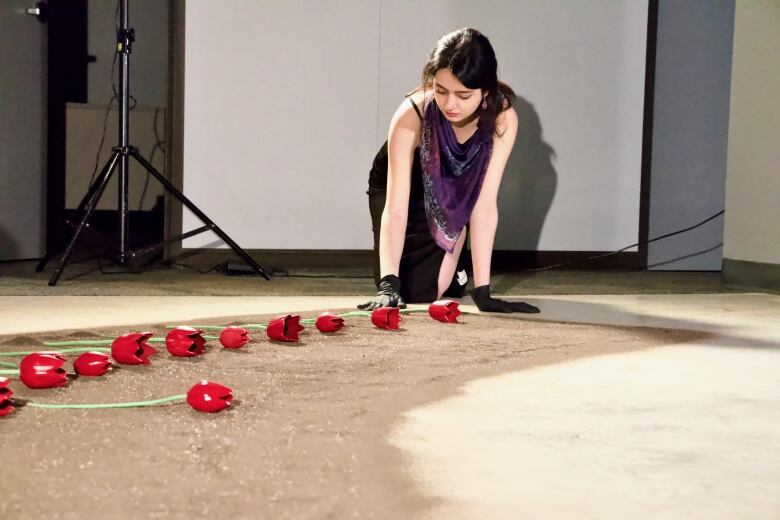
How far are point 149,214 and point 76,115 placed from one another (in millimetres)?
785

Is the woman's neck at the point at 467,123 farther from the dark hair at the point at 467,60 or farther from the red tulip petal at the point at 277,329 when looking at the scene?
the red tulip petal at the point at 277,329

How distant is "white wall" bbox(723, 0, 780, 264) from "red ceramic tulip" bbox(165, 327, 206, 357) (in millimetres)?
2249

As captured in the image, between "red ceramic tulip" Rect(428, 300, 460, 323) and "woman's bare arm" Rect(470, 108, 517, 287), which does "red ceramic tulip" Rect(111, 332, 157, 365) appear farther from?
"woman's bare arm" Rect(470, 108, 517, 287)

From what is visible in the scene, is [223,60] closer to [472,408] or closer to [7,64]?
[7,64]

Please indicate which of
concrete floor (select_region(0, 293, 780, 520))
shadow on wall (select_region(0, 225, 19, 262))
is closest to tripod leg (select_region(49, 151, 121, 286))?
concrete floor (select_region(0, 293, 780, 520))

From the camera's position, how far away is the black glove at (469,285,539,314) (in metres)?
2.47

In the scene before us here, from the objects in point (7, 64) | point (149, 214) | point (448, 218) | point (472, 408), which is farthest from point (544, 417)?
point (149, 214)

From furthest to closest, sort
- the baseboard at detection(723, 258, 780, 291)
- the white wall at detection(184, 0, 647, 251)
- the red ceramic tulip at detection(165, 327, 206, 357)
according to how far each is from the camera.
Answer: the white wall at detection(184, 0, 647, 251) → the baseboard at detection(723, 258, 780, 291) → the red ceramic tulip at detection(165, 327, 206, 357)

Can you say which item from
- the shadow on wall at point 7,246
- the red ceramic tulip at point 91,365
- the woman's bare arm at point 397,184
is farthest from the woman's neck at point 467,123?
the shadow on wall at point 7,246

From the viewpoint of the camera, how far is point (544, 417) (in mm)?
1318

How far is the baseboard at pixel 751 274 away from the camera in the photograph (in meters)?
3.17

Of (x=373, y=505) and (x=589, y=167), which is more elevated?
(x=589, y=167)

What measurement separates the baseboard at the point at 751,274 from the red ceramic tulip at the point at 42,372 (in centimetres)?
253

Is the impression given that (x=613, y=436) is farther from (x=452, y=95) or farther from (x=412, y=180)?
(x=412, y=180)
